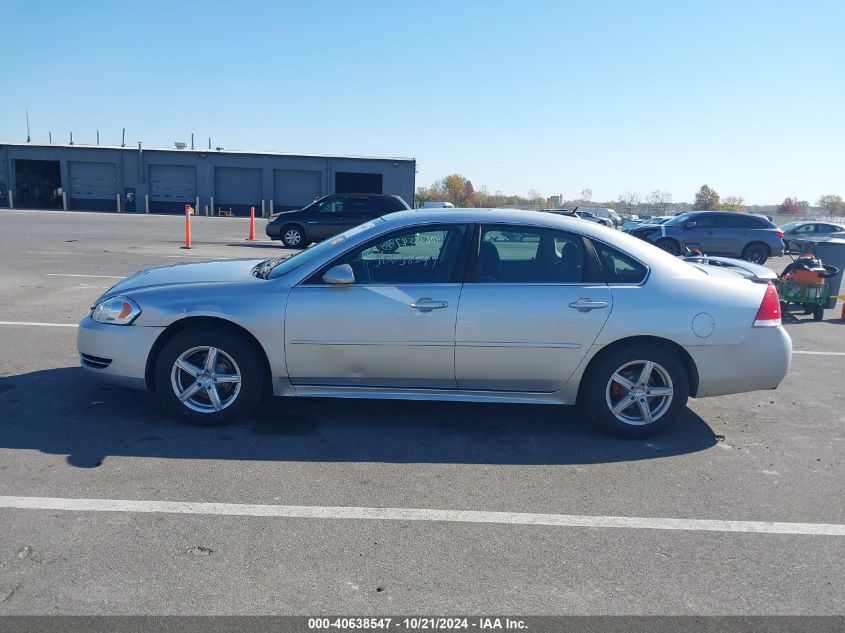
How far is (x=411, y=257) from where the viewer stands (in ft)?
17.6

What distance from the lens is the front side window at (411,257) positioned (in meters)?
5.30

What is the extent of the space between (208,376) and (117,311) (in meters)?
0.82

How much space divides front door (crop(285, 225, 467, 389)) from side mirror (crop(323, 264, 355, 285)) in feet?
0.27

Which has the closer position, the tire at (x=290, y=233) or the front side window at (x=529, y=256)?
the front side window at (x=529, y=256)

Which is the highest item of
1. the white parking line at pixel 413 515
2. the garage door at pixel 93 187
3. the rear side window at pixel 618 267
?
the garage door at pixel 93 187

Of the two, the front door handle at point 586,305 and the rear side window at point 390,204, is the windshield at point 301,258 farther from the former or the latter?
the rear side window at point 390,204

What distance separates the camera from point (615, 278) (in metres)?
5.32

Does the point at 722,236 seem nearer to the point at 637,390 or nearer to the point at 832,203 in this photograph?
the point at 637,390

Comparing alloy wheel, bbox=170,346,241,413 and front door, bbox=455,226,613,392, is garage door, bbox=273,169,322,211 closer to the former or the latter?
alloy wheel, bbox=170,346,241,413

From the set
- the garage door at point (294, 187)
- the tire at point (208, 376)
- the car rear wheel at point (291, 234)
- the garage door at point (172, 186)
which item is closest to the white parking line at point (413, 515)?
the tire at point (208, 376)

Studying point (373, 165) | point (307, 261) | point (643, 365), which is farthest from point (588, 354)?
point (373, 165)

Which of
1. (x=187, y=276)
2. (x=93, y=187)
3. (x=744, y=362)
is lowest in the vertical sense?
(x=744, y=362)

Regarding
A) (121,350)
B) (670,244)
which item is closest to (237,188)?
(670,244)

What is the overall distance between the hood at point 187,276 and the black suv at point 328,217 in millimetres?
16572
